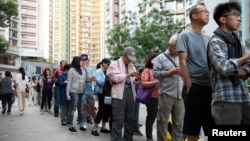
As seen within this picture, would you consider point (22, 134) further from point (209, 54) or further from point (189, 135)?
point (209, 54)

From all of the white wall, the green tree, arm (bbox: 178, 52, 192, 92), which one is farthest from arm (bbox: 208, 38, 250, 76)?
the white wall

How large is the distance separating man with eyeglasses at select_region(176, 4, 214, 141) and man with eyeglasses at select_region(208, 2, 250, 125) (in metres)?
0.53

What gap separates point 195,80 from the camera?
13.7 ft

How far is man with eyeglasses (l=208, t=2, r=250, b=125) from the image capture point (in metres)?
3.36

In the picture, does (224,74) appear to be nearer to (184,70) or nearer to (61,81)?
(184,70)

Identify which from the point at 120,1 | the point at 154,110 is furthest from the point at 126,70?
the point at 120,1

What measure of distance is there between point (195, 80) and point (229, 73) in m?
0.86

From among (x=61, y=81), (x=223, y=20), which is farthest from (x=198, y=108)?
(x=61, y=81)

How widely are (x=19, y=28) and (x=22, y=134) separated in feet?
294

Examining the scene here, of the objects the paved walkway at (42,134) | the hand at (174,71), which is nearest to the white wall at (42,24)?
the paved walkway at (42,134)

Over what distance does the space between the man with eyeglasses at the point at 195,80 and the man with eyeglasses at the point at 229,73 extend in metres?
0.53

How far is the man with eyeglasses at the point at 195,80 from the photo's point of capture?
4.11 m

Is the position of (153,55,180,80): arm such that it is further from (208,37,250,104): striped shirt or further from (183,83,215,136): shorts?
(208,37,250,104): striped shirt

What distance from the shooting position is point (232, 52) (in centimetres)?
352
